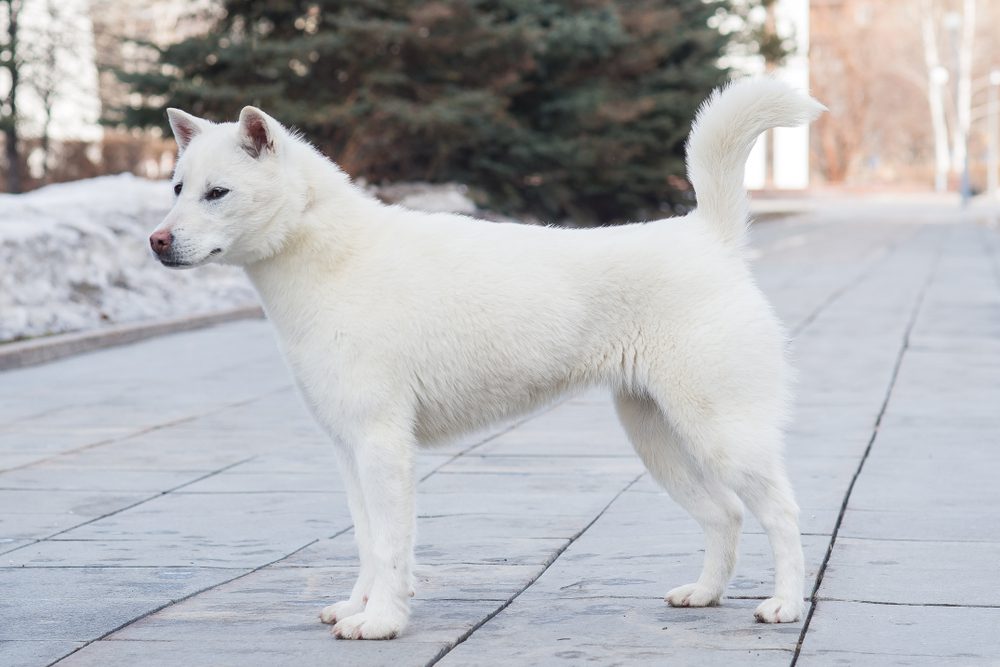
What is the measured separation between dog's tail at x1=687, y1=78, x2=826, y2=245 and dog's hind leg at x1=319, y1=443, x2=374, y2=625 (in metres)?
1.44

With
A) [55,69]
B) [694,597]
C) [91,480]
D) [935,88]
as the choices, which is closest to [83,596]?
[694,597]

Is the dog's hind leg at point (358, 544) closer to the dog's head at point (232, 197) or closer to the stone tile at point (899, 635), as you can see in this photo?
the dog's head at point (232, 197)

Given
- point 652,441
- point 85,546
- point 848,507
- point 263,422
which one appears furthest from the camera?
point 263,422

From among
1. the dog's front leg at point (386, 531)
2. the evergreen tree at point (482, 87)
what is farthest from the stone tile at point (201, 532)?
the evergreen tree at point (482, 87)

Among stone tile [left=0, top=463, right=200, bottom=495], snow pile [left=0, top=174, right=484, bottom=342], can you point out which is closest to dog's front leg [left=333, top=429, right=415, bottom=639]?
stone tile [left=0, top=463, right=200, bottom=495]

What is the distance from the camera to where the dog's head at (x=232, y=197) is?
15.8ft

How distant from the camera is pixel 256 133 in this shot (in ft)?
16.0

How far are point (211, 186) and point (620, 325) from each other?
138 cm

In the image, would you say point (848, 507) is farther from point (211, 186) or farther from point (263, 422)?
point (263, 422)

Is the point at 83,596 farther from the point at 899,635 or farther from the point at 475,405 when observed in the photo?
the point at 899,635

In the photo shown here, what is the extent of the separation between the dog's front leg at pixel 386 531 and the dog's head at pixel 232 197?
0.76m

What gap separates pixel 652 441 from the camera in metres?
5.23

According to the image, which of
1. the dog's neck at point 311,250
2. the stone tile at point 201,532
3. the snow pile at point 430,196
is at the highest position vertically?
the dog's neck at point 311,250

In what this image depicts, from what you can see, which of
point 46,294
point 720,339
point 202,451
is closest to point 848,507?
point 720,339
